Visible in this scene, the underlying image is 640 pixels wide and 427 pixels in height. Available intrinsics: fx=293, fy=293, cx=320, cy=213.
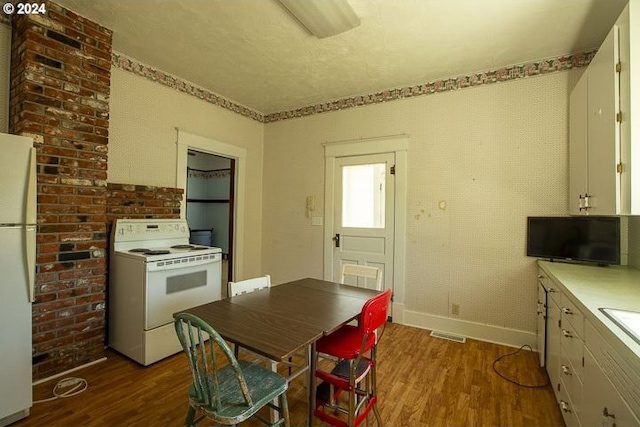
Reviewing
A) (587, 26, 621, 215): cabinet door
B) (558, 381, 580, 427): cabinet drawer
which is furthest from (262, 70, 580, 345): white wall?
(558, 381, 580, 427): cabinet drawer

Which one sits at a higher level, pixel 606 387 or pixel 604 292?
pixel 604 292

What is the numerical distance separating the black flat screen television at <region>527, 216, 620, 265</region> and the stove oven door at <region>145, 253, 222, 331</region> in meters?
3.02

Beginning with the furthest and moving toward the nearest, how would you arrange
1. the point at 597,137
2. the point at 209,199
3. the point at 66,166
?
the point at 209,199
the point at 66,166
the point at 597,137

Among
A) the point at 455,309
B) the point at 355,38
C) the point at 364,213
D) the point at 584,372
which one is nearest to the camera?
the point at 584,372

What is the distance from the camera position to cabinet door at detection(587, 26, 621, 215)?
66.2 inches

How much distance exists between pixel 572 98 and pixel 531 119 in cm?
32

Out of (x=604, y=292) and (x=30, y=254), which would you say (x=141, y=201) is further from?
(x=604, y=292)

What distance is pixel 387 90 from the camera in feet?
11.3

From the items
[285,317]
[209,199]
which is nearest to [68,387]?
[285,317]

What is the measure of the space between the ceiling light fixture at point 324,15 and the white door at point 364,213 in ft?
5.16

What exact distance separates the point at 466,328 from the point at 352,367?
2.03 m

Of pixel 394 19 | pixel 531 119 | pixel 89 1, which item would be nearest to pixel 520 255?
pixel 531 119

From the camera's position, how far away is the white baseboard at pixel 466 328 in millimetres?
2793

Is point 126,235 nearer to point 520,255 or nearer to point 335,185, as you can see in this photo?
point 335,185
